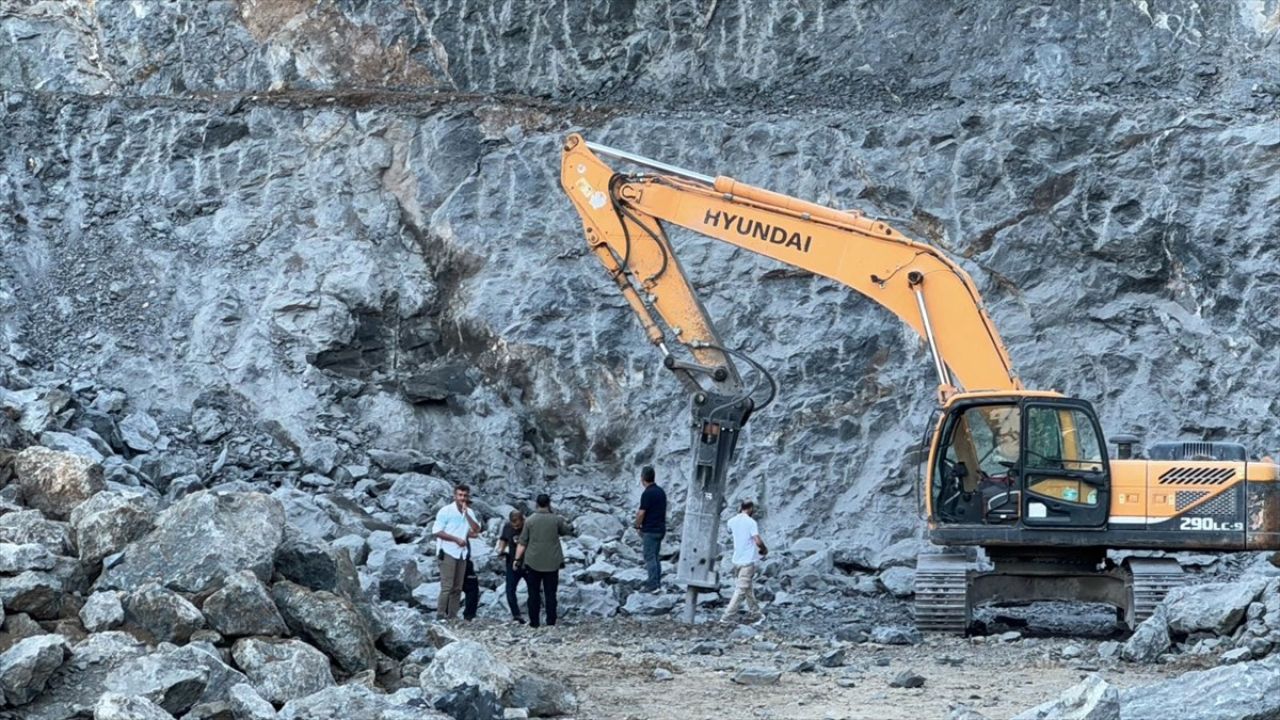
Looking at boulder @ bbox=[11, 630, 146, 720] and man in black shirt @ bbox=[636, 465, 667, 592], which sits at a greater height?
man in black shirt @ bbox=[636, 465, 667, 592]

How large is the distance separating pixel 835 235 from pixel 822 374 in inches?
219

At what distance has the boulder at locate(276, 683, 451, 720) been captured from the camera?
33.2ft

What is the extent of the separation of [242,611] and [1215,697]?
527cm

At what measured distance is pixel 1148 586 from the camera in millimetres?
14711

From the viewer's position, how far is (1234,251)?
814 inches

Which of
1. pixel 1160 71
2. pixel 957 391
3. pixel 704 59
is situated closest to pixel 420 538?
pixel 957 391

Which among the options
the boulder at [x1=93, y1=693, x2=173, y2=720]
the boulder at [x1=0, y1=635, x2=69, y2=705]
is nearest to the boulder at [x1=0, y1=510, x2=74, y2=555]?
the boulder at [x1=0, y1=635, x2=69, y2=705]

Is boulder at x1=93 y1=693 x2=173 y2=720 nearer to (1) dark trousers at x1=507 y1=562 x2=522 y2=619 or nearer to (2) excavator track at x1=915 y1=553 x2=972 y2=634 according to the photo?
(1) dark trousers at x1=507 y1=562 x2=522 y2=619

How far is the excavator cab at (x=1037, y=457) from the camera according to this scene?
14.6m

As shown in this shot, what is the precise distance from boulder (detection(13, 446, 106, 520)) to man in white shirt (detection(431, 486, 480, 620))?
307 centimetres

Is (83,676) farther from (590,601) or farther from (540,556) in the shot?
(590,601)

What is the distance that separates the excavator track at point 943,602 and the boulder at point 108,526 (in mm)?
5785

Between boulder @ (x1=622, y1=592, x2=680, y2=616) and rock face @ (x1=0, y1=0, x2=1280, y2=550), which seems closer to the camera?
boulder @ (x1=622, y1=592, x2=680, y2=616)

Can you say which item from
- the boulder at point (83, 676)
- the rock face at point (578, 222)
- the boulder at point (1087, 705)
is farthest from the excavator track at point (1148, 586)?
the boulder at point (83, 676)
